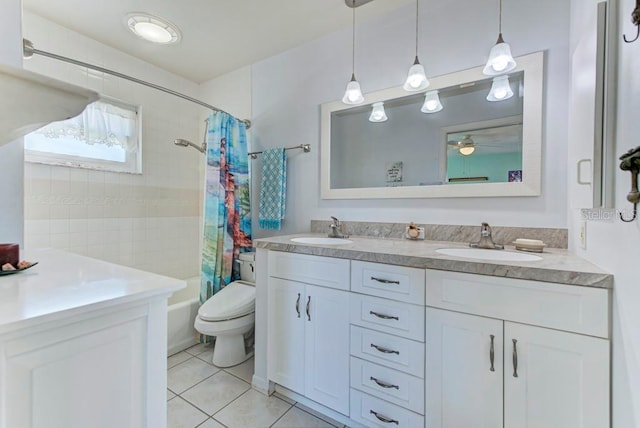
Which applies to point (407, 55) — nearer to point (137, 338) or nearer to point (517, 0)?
point (517, 0)

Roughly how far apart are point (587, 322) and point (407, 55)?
1.69m

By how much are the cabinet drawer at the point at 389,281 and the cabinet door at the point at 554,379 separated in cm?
34

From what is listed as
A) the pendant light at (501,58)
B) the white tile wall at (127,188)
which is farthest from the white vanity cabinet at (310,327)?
the white tile wall at (127,188)

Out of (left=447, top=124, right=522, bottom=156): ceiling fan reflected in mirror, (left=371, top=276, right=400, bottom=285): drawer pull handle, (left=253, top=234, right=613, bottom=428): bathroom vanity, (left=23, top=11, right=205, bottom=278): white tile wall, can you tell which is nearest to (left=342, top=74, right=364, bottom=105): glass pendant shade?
(left=447, top=124, right=522, bottom=156): ceiling fan reflected in mirror

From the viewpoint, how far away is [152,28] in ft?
6.62

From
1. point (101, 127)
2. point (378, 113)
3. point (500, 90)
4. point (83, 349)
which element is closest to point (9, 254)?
point (83, 349)

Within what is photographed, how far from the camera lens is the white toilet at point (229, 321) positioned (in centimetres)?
182

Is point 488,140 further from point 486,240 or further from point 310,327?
point 310,327

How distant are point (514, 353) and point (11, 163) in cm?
209

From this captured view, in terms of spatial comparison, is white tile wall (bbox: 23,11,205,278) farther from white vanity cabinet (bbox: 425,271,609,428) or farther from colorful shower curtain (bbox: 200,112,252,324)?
white vanity cabinet (bbox: 425,271,609,428)

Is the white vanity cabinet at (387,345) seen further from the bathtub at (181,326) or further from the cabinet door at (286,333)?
the bathtub at (181,326)

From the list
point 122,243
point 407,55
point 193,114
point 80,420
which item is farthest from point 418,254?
point 193,114

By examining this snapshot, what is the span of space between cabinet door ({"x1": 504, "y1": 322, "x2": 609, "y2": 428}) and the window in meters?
2.83

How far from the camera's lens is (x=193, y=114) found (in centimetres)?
293
